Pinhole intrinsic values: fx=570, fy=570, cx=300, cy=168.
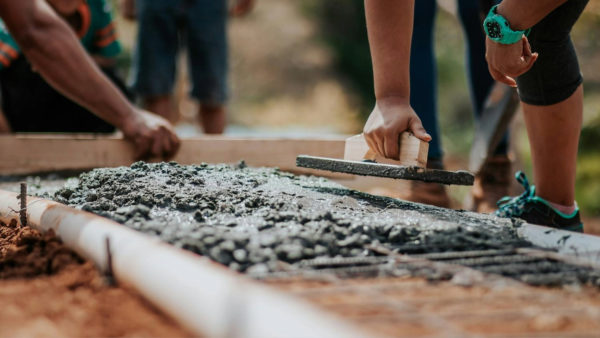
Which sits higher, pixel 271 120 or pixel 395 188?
pixel 271 120

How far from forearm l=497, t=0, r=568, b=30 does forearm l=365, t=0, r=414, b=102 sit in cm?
29

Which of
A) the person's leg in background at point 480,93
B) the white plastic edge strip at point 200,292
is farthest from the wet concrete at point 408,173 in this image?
the person's leg in background at point 480,93

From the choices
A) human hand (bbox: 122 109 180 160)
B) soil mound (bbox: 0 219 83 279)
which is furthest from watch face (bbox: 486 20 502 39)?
human hand (bbox: 122 109 180 160)

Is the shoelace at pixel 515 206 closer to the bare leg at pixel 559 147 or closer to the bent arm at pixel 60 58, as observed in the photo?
the bare leg at pixel 559 147

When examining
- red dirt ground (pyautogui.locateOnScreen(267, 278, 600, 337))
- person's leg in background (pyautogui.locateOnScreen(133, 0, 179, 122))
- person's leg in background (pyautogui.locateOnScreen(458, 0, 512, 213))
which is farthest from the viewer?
person's leg in background (pyautogui.locateOnScreen(133, 0, 179, 122))

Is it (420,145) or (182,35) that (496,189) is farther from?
(182,35)

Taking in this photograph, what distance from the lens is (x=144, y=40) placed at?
3422 millimetres

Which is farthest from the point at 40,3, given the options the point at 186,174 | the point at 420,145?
the point at 420,145

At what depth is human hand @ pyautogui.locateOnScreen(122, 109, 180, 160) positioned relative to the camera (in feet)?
8.05

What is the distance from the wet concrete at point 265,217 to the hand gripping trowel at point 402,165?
8cm

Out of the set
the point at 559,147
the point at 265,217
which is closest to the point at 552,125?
the point at 559,147

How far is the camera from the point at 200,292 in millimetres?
744

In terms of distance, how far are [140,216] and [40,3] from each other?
142cm

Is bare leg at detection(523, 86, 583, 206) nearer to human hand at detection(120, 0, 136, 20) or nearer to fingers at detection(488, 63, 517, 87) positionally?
fingers at detection(488, 63, 517, 87)
